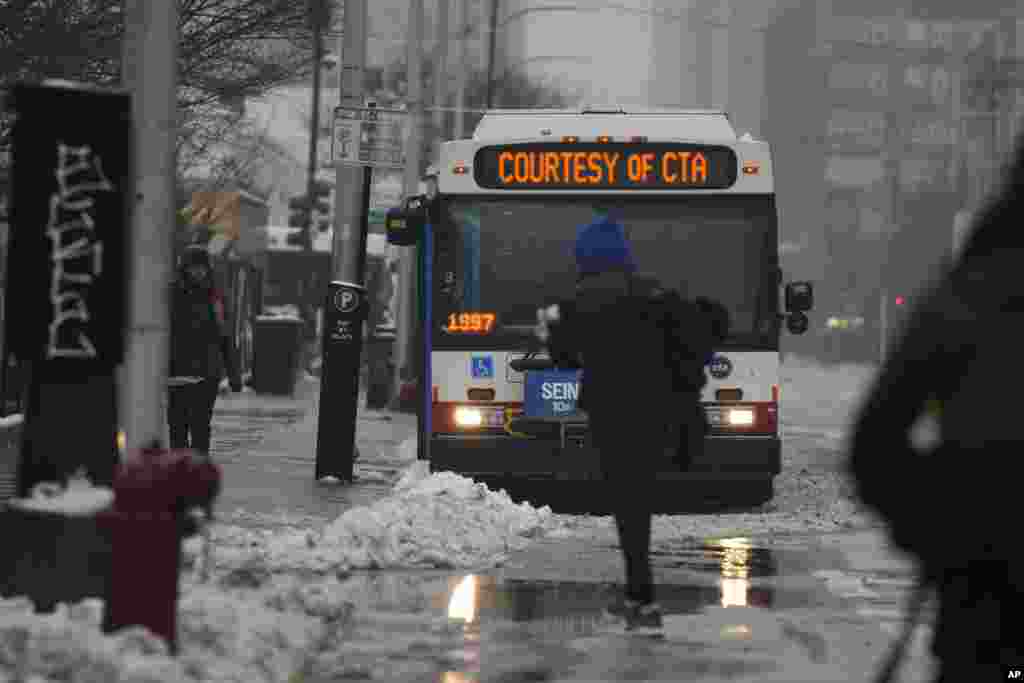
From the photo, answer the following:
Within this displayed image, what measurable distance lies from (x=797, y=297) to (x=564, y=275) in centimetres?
178

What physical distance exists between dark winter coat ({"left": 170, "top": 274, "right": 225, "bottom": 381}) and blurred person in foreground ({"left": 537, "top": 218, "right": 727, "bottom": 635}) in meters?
6.79

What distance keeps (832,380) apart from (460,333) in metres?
54.6

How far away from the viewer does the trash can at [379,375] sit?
32875mm

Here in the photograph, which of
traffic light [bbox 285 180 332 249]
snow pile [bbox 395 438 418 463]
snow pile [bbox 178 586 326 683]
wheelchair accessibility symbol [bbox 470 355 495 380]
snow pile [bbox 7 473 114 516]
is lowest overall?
snow pile [bbox 395 438 418 463]

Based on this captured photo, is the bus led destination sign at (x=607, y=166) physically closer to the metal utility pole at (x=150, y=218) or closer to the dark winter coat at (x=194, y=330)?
the dark winter coat at (x=194, y=330)

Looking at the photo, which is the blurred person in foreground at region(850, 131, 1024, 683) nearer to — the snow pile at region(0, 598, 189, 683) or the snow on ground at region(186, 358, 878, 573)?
the snow pile at region(0, 598, 189, 683)

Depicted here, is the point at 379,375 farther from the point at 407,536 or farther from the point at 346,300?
the point at 407,536

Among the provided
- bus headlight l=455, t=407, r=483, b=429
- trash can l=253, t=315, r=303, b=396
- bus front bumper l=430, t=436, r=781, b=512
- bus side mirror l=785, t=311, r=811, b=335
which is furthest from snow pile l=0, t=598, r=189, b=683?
trash can l=253, t=315, r=303, b=396

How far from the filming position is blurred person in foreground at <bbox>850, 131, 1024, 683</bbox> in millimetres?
3838

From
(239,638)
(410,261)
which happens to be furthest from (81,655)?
(410,261)

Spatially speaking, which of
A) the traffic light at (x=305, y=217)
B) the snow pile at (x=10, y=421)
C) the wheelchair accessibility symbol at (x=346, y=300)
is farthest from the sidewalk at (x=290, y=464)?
the traffic light at (x=305, y=217)

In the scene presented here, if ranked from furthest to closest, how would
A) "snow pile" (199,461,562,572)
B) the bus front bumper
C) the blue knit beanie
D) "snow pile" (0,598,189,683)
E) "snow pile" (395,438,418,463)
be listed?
"snow pile" (395,438,418,463), the bus front bumper, "snow pile" (199,461,562,572), the blue knit beanie, "snow pile" (0,598,189,683)

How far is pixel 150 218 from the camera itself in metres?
8.24

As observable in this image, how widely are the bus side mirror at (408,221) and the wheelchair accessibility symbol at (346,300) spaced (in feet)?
3.20
